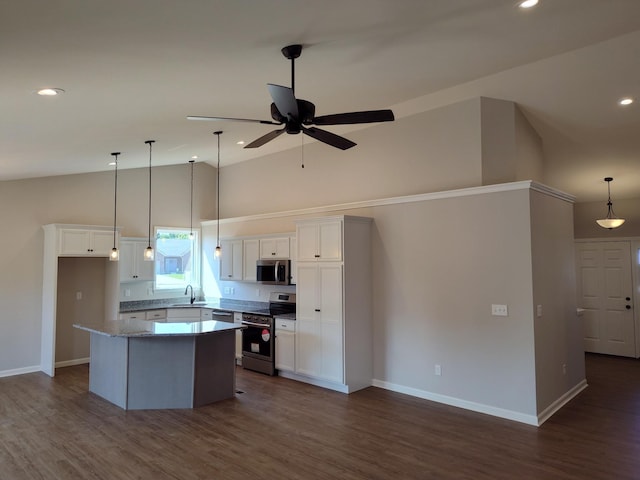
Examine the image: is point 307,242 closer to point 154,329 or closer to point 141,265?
point 154,329

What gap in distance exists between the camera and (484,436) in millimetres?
4156

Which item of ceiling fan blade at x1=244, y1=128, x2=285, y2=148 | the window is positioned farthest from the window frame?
ceiling fan blade at x1=244, y1=128, x2=285, y2=148

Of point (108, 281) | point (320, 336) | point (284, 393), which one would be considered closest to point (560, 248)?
point (320, 336)

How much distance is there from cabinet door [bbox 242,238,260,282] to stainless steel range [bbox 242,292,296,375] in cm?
74

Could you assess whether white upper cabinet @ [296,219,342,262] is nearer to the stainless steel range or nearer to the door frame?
Result: the stainless steel range

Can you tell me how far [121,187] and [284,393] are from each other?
473cm

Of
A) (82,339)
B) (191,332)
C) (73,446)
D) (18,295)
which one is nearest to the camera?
(73,446)

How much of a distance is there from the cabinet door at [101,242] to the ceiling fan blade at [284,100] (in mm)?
5031

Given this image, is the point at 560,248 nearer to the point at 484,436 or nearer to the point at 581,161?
the point at 581,161

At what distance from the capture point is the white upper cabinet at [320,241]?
5.68 meters

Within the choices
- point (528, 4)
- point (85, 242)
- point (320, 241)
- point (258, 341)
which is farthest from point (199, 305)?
point (528, 4)

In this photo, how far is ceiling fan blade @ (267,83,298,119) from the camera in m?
2.82

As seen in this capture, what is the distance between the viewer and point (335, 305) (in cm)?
568

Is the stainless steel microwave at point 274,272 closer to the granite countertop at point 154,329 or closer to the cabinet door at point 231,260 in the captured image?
A: the cabinet door at point 231,260
